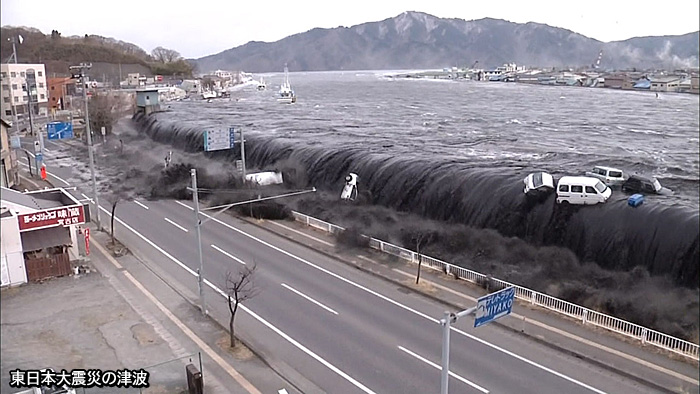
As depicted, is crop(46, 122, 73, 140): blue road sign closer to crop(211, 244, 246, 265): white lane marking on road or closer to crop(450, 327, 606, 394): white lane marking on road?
crop(211, 244, 246, 265): white lane marking on road

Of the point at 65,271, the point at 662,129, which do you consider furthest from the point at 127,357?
the point at 662,129

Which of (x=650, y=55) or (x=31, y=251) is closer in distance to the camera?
(x=650, y=55)

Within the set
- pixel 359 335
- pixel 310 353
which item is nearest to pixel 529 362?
pixel 359 335

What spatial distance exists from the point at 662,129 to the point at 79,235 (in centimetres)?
2522

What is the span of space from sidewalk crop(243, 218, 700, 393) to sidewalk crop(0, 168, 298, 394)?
4006 millimetres

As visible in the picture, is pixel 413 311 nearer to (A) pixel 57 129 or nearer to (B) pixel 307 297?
(B) pixel 307 297

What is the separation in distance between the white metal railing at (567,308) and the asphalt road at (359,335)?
1225mm

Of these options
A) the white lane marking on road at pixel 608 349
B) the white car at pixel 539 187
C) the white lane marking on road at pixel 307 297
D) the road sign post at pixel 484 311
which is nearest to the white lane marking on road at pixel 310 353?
the white lane marking on road at pixel 307 297

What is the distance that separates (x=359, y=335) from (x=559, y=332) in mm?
3353

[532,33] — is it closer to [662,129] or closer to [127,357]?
[662,129]

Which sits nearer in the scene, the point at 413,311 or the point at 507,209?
the point at 413,311

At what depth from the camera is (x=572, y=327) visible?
9406mm

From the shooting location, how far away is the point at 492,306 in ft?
18.2

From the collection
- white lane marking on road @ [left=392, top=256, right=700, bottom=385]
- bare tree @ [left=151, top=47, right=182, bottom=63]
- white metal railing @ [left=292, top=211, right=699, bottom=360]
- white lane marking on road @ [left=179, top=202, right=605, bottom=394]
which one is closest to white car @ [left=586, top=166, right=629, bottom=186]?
white metal railing @ [left=292, top=211, right=699, bottom=360]
